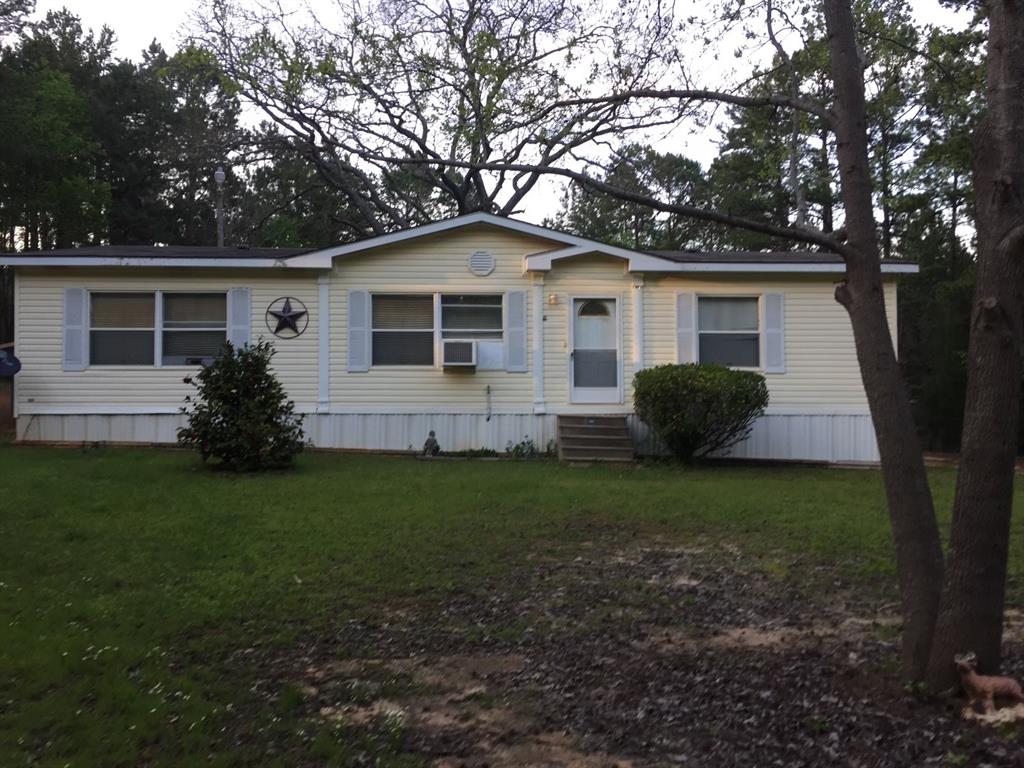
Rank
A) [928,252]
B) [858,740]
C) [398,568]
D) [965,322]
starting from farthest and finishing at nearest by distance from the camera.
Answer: [928,252] < [965,322] < [398,568] < [858,740]

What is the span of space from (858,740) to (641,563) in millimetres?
2970

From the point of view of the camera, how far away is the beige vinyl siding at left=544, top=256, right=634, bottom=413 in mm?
13711

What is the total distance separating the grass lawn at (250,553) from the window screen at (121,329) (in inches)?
90.1

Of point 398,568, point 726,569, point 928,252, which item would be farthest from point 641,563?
point 928,252

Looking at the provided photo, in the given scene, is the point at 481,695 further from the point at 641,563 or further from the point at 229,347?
the point at 229,347

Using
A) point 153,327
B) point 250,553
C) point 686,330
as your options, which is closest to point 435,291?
point 686,330

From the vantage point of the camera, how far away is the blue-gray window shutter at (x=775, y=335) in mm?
13719

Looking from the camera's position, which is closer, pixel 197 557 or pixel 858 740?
pixel 858 740

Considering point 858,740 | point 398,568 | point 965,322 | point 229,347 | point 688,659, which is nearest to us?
point 858,740

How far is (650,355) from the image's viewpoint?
45.0 feet

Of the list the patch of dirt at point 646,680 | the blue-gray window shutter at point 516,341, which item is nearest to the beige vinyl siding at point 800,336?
the blue-gray window shutter at point 516,341

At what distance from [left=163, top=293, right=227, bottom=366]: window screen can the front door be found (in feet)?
17.6

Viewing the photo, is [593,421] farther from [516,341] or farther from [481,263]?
[481,263]

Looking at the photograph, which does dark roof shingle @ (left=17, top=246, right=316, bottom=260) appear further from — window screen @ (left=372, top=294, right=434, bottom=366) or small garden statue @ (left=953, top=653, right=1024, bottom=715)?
small garden statue @ (left=953, top=653, right=1024, bottom=715)
